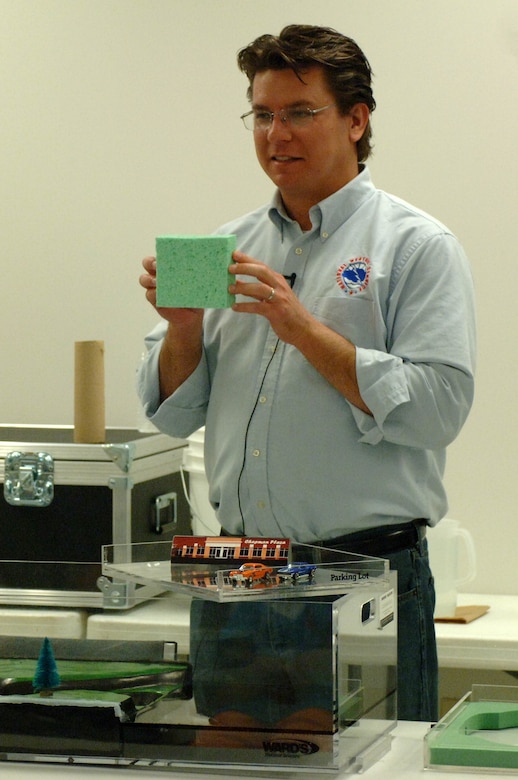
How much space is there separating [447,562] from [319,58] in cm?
132

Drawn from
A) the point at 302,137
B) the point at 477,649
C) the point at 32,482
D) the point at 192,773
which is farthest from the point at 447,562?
the point at 192,773

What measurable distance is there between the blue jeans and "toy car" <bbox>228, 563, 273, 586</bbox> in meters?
0.47

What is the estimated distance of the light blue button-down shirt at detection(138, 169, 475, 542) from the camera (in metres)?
1.68

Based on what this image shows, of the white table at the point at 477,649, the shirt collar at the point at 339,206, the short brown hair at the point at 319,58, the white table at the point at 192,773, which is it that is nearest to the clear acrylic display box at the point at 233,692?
the white table at the point at 192,773

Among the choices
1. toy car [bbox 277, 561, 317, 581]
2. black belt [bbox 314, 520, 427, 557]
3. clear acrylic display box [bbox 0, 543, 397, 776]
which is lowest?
clear acrylic display box [bbox 0, 543, 397, 776]

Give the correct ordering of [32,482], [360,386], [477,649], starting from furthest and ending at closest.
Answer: [32,482] < [477,649] < [360,386]

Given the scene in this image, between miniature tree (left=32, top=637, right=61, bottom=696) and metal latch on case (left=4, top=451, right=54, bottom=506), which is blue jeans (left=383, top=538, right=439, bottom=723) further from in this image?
metal latch on case (left=4, top=451, right=54, bottom=506)

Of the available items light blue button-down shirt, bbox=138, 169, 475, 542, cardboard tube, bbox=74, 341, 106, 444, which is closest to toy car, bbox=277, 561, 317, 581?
light blue button-down shirt, bbox=138, 169, 475, 542

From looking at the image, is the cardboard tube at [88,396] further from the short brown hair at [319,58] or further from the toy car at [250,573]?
the toy car at [250,573]

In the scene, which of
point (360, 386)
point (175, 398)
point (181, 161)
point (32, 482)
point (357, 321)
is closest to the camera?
point (360, 386)

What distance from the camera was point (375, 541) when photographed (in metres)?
1.73

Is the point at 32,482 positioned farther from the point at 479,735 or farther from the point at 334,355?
the point at 479,735

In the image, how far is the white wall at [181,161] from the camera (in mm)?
2797

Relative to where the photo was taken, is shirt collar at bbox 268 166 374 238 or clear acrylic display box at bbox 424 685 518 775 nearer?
clear acrylic display box at bbox 424 685 518 775
